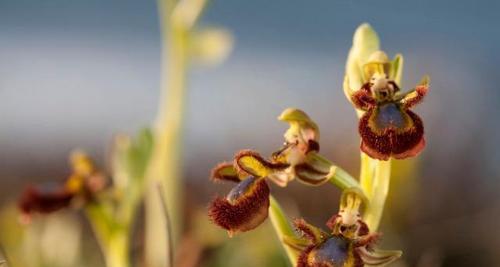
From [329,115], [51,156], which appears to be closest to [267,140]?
[51,156]

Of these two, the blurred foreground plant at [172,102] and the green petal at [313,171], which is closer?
the green petal at [313,171]

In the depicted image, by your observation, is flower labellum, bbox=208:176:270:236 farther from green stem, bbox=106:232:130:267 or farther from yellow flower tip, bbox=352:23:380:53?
green stem, bbox=106:232:130:267

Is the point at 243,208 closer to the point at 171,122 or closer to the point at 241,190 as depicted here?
A: the point at 241,190

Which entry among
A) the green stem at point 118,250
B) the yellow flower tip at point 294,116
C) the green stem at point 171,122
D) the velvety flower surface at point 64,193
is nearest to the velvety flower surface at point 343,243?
the yellow flower tip at point 294,116

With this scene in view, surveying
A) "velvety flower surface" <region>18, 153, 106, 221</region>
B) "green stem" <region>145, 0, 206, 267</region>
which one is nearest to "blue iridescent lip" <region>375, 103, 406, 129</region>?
"velvety flower surface" <region>18, 153, 106, 221</region>

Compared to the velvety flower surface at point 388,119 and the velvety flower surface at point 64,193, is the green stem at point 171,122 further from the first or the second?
the velvety flower surface at point 388,119

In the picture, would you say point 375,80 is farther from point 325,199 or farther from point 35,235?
point 325,199

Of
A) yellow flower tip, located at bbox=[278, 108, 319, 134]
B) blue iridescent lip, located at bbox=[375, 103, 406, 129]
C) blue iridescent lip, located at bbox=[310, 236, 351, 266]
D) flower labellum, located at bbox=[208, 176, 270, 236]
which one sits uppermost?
blue iridescent lip, located at bbox=[375, 103, 406, 129]
